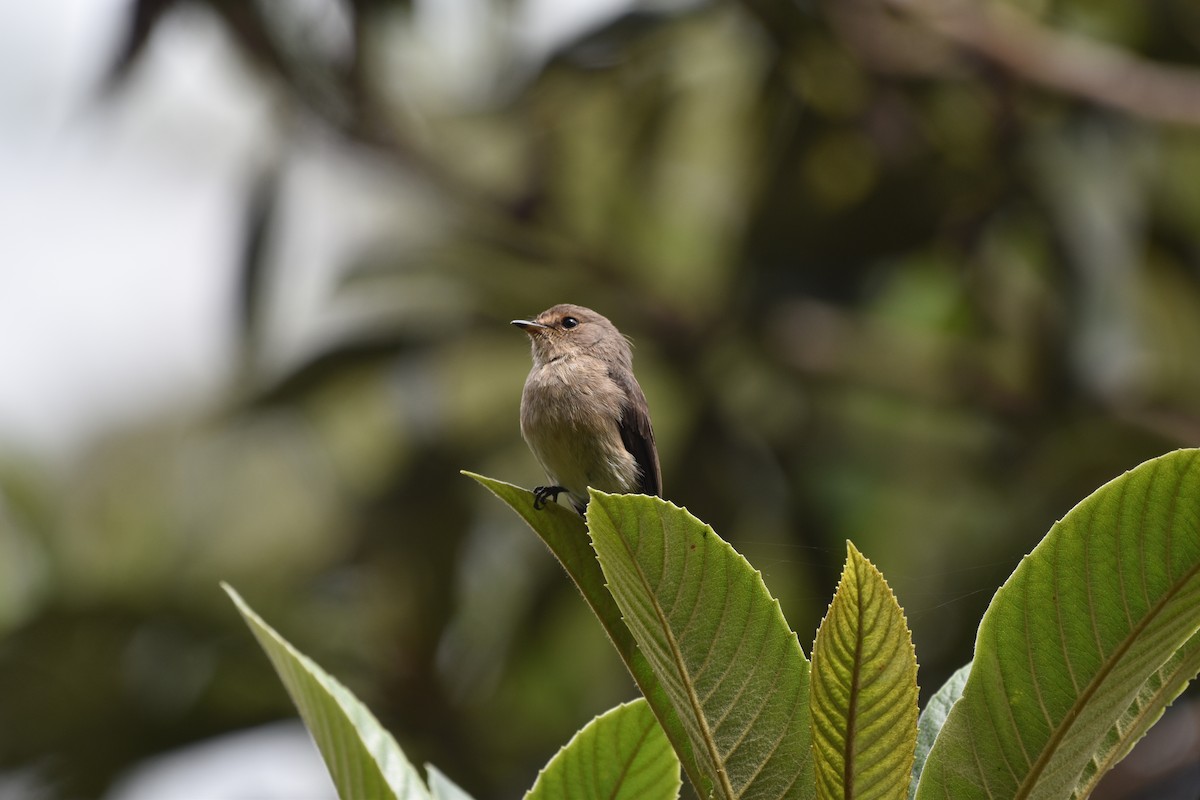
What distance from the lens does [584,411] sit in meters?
2.71

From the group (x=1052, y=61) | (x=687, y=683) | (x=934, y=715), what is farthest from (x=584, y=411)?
(x=1052, y=61)

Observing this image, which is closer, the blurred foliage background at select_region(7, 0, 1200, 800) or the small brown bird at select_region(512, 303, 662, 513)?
the small brown bird at select_region(512, 303, 662, 513)

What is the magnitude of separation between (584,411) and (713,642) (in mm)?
1523

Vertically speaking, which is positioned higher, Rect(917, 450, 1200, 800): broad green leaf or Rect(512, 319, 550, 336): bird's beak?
Rect(917, 450, 1200, 800): broad green leaf

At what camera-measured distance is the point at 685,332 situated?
5496 mm

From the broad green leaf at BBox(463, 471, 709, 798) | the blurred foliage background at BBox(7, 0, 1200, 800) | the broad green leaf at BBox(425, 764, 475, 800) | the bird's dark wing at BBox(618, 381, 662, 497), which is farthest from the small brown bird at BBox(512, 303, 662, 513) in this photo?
the blurred foliage background at BBox(7, 0, 1200, 800)

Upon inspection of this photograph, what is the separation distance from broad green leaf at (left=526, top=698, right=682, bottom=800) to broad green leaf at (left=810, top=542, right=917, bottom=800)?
0.20m

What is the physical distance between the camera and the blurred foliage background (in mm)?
4977

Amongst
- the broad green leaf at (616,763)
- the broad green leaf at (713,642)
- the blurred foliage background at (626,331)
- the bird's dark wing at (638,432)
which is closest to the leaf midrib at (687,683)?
the broad green leaf at (713,642)

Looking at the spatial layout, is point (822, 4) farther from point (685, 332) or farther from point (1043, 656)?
point (1043, 656)

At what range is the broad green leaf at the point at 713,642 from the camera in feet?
3.85

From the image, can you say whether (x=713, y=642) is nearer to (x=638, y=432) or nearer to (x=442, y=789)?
(x=442, y=789)

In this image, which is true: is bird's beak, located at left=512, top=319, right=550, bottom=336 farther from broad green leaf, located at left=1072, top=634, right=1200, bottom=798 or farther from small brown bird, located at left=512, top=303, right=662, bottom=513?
broad green leaf, located at left=1072, top=634, right=1200, bottom=798

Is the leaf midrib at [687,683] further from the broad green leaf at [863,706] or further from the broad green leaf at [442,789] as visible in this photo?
the broad green leaf at [442,789]
